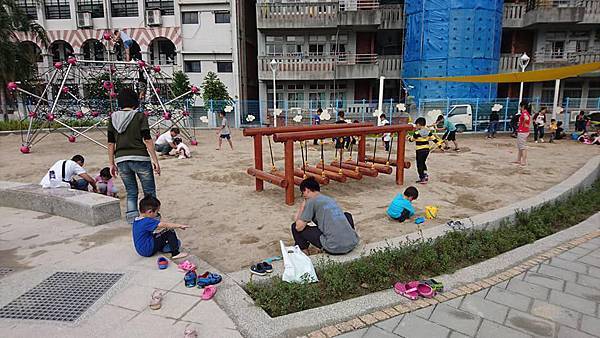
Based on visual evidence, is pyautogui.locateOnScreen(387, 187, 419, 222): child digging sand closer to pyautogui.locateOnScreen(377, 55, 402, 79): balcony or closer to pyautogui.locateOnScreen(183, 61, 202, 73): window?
pyautogui.locateOnScreen(377, 55, 402, 79): balcony

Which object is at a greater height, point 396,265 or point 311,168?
point 311,168

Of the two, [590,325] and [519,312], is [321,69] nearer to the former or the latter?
[519,312]

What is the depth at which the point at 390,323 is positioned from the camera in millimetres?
2832

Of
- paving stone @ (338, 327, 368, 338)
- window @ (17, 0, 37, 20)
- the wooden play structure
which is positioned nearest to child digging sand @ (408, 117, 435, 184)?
the wooden play structure

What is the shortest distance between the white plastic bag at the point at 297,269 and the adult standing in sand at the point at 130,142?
2.37 metres

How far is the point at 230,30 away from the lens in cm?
2677

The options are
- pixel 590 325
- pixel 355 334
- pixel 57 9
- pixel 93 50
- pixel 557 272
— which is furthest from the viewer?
pixel 93 50

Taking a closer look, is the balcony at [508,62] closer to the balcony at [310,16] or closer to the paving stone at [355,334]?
the balcony at [310,16]

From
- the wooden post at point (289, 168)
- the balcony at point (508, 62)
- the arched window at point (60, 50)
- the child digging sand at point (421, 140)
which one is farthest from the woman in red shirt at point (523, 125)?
the arched window at point (60, 50)

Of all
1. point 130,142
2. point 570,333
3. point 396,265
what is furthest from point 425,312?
point 130,142

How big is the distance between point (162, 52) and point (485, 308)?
102 feet

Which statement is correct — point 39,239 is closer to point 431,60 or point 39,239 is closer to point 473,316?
point 473,316

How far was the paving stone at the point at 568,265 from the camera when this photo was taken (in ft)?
12.4

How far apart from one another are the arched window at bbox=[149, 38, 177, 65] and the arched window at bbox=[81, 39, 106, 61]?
4490 mm
